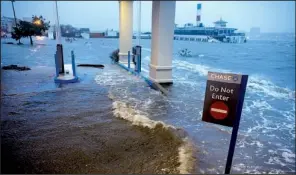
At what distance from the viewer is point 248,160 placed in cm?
365

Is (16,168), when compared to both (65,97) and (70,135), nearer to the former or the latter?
(70,135)

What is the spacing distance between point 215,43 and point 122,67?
273 feet

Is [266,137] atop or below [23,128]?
below

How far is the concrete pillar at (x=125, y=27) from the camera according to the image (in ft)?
43.4

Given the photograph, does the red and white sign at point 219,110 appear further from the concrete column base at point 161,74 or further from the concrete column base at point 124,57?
the concrete column base at point 124,57

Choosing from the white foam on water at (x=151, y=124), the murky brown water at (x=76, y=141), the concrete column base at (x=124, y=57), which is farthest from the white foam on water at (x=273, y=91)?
the murky brown water at (x=76, y=141)

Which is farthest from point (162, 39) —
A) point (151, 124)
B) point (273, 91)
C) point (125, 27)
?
point (273, 91)

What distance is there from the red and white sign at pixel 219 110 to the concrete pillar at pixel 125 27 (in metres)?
12.2

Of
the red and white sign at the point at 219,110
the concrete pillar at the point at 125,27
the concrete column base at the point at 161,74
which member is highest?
the concrete pillar at the point at 125,27

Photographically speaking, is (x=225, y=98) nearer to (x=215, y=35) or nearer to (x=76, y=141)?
(x=76, y=141)

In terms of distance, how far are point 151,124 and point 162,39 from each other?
455 cm

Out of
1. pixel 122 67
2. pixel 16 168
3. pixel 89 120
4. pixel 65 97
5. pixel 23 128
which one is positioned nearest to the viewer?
pixel 16 168

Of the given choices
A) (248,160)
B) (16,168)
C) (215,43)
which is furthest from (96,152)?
(215,43)

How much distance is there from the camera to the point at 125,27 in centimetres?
1356
